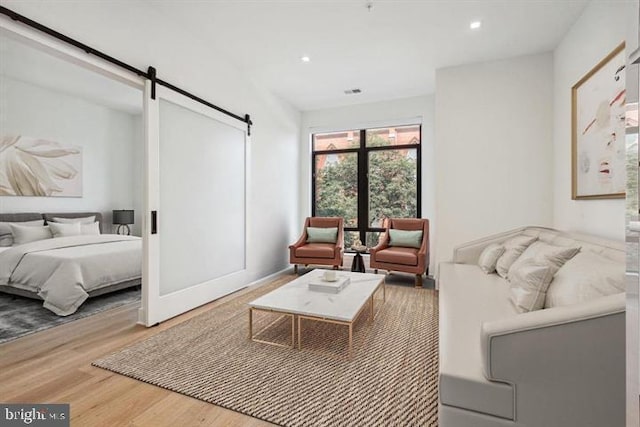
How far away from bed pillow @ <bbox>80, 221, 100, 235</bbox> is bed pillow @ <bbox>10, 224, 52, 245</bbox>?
0.48 meters

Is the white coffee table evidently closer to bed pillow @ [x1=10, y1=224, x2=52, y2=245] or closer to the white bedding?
the white bedding

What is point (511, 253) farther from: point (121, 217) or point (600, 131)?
point (121, 217)

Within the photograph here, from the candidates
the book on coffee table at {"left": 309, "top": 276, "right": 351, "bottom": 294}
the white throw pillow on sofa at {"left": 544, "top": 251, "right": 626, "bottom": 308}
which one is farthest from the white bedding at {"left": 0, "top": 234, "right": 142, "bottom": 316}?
the white throw pillow on sofa at {"left": 544, "top": 251, "right": 626, "bottom": 308}

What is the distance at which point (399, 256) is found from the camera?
395cm

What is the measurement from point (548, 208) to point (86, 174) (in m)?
6.76

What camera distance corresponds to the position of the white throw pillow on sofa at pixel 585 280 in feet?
4.45

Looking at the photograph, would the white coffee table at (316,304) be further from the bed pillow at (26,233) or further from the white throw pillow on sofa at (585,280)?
the bed pillow at (26,233)

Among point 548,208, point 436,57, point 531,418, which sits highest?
point 436,57

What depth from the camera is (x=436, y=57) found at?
3586 millimetres

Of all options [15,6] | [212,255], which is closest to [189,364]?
[212,255]

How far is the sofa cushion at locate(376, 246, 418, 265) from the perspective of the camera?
3891mm

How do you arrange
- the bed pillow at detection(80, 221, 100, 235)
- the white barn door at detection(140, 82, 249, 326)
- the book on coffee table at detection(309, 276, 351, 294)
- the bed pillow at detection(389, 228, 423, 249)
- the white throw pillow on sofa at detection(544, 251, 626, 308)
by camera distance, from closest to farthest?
the white throw pillow on sofa at detection(544, 251, 626, 308) < the book on coffee table at detection(309, 276, 351, 294) < the white barn door at detection(140, 82, 249, 326) < the bed pillow at detection(389, 228, 423, 249) < the bed pillow at detection(80, 221, 100, 235)

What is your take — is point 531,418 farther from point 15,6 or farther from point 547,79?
point 547,79

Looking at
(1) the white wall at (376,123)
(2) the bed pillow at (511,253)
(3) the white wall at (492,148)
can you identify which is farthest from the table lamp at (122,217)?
(2) the bed pillow at (511,253)
